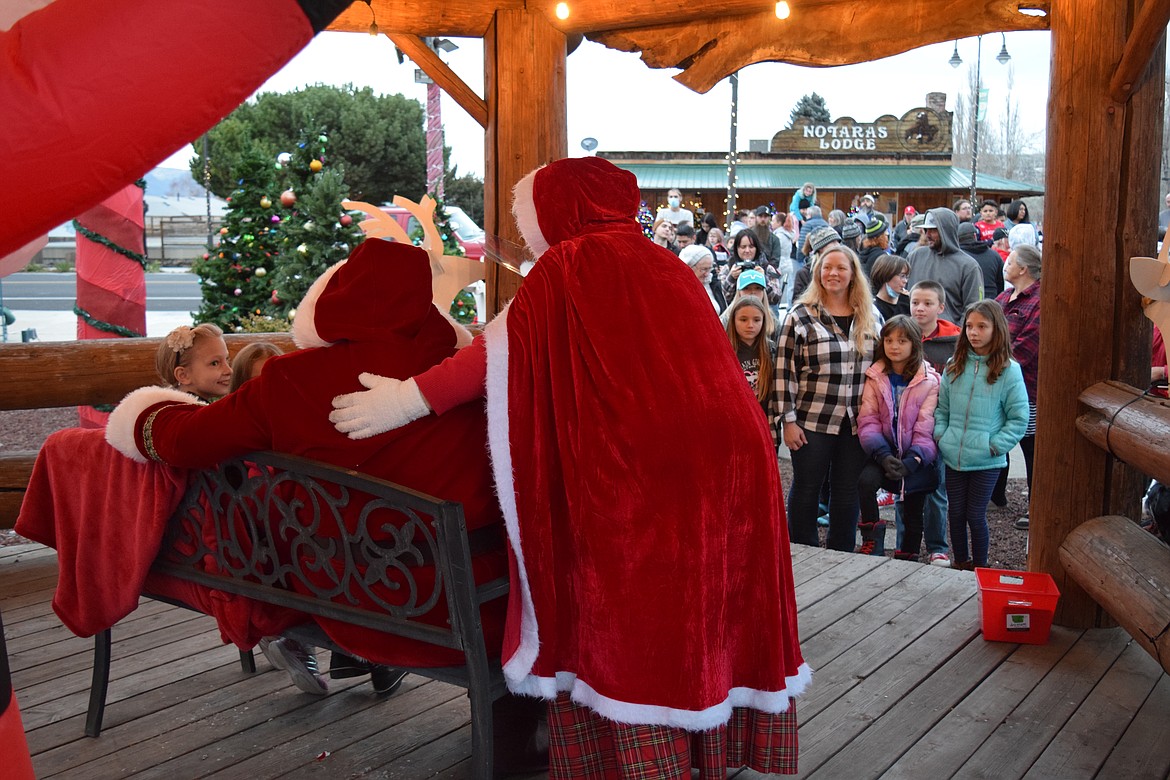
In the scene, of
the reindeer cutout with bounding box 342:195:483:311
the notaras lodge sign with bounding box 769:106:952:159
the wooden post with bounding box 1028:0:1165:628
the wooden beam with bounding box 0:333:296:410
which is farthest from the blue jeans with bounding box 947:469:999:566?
the notaras lodge sign with bounding box 769:106:952:159

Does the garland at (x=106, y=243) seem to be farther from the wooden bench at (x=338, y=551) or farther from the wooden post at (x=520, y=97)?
the wooden bench at (x=338, y=551)

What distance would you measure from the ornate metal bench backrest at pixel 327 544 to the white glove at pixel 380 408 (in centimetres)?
11

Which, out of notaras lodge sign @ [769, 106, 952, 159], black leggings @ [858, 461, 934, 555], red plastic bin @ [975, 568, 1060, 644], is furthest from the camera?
notaras lodge sign @ [769, 106, 952, 159]

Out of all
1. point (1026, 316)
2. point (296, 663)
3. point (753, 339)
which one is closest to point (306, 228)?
point (753, 339)

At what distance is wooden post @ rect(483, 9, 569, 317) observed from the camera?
485cm

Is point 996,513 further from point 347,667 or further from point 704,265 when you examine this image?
point 347,667

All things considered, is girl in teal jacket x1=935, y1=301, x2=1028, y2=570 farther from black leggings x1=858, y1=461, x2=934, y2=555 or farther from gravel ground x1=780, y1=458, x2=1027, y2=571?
gravel ground x1=780, y1=458, x2=1027, y2=571

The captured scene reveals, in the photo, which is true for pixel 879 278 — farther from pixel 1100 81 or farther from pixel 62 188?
pixel 62 188

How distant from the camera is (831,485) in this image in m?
4.90

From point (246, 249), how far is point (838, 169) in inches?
973

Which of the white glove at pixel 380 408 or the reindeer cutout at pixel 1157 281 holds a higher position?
the reindeer cutout at pixel 1157 281

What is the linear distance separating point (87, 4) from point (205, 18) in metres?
0.08

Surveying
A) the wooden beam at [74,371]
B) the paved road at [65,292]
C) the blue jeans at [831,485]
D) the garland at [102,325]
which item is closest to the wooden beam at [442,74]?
the wooden beam at [74,371]

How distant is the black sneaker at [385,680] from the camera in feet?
10.2
